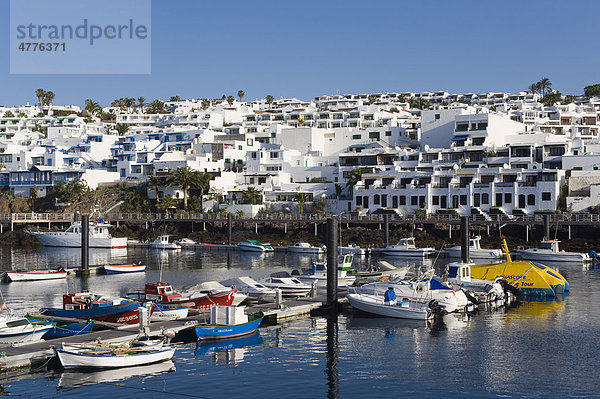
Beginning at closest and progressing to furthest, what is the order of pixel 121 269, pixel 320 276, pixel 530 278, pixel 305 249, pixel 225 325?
pixel 225 325 < pixel 530 278 < pixel 320 276 < pixel 121 269 < pixel 305 249

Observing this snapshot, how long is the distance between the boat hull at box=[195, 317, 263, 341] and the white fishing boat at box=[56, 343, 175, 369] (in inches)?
189

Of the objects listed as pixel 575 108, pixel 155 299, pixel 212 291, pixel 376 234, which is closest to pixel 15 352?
pixel 155 299

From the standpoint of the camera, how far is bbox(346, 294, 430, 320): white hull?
4169cm

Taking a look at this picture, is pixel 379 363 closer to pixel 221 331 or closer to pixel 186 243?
pixel 221 331

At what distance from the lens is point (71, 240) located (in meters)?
100

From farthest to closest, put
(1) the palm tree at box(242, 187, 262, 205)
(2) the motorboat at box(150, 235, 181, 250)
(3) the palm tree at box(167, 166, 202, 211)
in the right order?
(3) the palm tree at box(167, 166, 202, 211) < (1) the palm tree at box(242, 187, 262, 205) < (2) the motorboat at box(150, 235, 181, 250)

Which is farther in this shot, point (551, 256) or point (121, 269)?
point (551, 256)

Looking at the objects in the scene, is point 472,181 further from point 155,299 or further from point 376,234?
point 155,299

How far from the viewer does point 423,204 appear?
328 feet

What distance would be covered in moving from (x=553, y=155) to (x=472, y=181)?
14.0m

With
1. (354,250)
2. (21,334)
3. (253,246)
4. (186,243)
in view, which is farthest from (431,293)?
(186,243)

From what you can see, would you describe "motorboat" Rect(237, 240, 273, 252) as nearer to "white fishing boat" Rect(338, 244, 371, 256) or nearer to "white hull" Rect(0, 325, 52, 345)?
"white fishing boat" Rect(338, 244, 371, 256)

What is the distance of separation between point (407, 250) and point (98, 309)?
48.6 metres

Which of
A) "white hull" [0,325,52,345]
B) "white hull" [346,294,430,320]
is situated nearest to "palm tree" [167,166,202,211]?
"white hull" [346,294,430,320]
